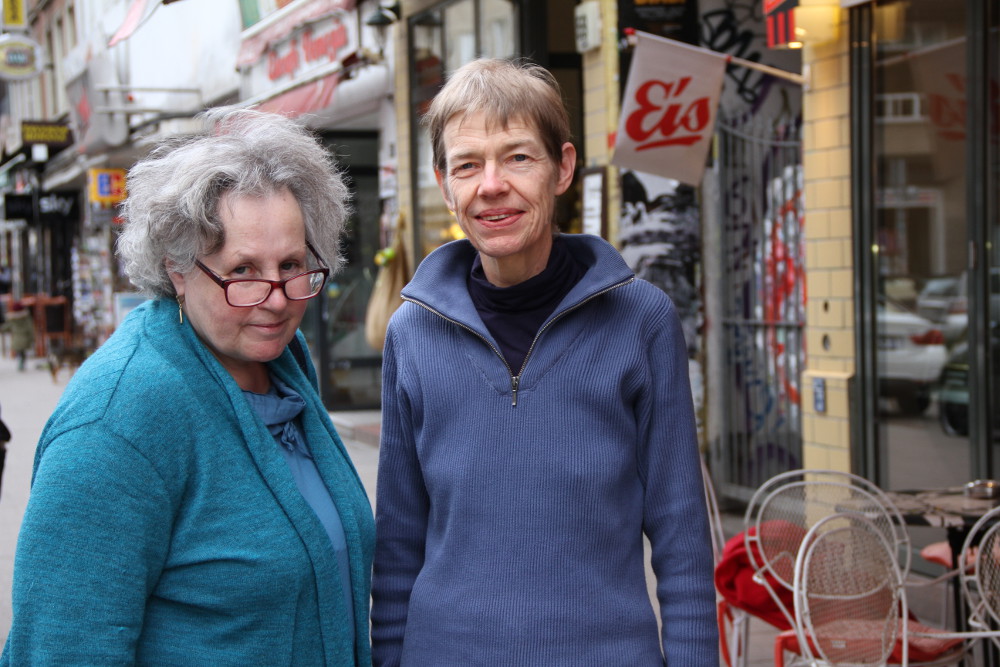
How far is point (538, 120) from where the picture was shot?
217 cm

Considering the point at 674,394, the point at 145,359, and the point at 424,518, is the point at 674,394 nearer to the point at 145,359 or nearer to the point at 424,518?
the point at 424,518

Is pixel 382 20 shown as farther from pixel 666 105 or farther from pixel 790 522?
pixel 790 522

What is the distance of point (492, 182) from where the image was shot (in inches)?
84.6

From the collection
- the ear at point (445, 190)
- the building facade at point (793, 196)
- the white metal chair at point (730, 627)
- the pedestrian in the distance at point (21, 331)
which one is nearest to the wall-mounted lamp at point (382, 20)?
the building facade at point (793, 196)

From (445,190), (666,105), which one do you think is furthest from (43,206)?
(445,190)

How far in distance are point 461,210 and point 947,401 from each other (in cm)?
416

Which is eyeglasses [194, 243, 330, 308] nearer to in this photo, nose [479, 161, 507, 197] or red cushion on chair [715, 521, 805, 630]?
nose [479, 161, 507, 197]

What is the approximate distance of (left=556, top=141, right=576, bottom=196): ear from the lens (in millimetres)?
2264

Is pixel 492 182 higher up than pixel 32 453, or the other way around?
pixel 492 182

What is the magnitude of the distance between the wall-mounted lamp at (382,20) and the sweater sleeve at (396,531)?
28.6ft

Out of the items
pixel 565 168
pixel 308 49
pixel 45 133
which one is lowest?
pixel 565 168

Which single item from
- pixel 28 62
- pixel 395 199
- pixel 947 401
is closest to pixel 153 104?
pixel 28 62

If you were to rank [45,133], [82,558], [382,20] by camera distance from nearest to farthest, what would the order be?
[82,558], [382,20], [45,133]

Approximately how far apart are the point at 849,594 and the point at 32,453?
9.41 meters
